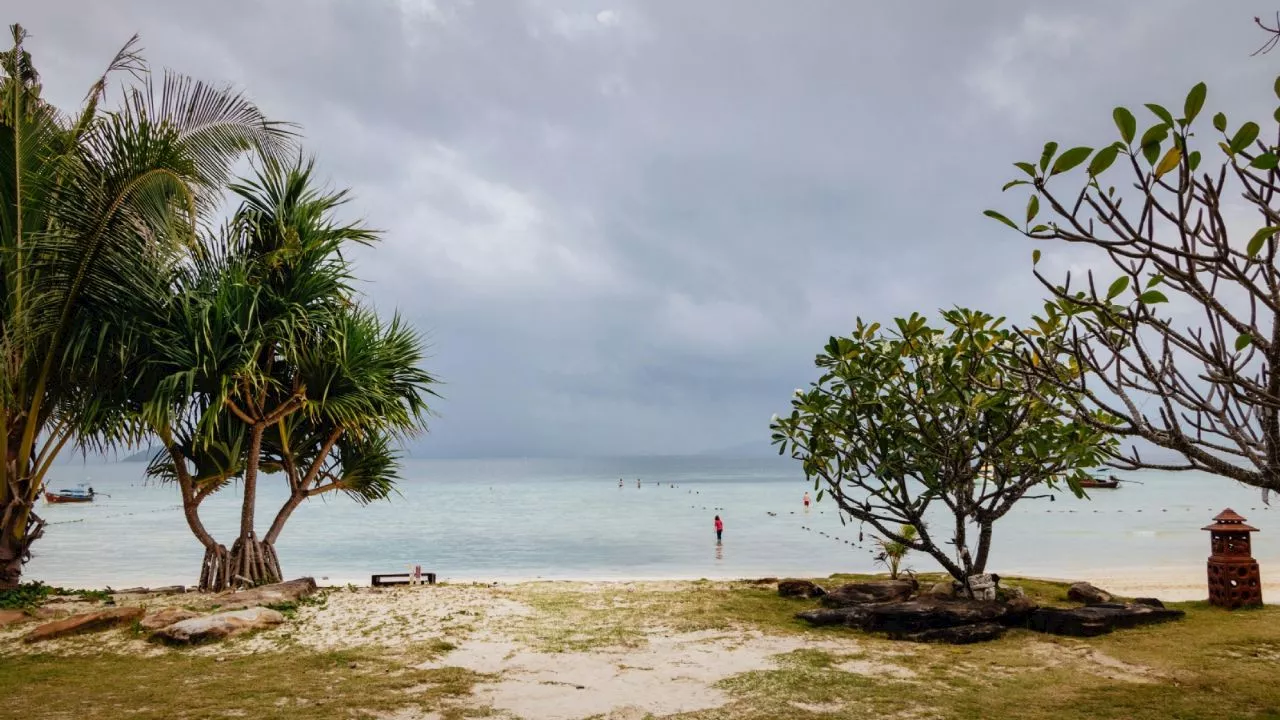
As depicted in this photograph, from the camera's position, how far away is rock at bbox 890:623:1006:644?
25.4ft

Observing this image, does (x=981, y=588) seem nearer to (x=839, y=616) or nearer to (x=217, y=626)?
(x=839, y=616)

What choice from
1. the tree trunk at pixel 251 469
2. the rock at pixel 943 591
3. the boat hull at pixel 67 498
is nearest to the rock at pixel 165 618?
the tree trunk at pixel 251 469

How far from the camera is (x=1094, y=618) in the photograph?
7945 millimetres

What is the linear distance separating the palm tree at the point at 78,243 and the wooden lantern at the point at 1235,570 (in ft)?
41.8

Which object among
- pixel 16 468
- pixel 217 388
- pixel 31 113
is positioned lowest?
pixel 16 468

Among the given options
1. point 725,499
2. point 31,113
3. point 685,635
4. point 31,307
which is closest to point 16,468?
point 31,307

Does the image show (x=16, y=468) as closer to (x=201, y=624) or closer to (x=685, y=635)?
(x=201, y=624)

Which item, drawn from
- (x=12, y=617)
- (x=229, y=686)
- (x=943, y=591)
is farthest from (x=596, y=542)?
(x=229, y=686)

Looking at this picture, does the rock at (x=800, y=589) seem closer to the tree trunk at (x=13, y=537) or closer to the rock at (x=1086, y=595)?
the rock at (x=1086, y=595)

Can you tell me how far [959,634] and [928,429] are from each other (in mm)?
2503

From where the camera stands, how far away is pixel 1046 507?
188ft

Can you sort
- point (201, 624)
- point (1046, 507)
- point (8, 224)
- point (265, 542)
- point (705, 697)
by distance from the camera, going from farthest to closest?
point (1046, 507), point (265, 542), point (8, 224), point (201, 624), point (705, 697)

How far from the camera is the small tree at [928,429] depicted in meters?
8.20

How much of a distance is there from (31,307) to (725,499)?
6285 centimetres
